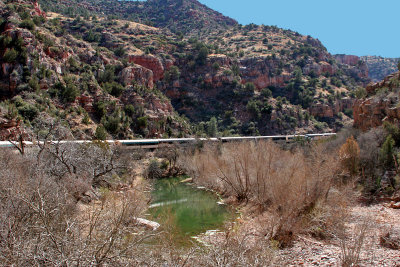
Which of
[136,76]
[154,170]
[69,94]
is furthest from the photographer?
[136,76]

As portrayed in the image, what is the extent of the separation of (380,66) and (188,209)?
447ft

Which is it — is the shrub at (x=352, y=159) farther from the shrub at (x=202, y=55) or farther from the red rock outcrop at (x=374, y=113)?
the shrub at (x=202, y=55)

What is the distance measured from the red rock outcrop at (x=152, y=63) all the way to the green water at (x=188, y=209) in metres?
39.7

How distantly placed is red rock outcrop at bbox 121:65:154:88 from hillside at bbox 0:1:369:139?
0.69 feet

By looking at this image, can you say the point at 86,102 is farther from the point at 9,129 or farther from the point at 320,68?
the point at 320,68

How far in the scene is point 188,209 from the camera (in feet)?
68.7

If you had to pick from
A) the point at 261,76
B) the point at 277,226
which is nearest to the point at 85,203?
the point at 277,226

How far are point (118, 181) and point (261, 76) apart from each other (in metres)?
58.4

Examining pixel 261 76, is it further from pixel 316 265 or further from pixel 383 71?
pixel 383 71

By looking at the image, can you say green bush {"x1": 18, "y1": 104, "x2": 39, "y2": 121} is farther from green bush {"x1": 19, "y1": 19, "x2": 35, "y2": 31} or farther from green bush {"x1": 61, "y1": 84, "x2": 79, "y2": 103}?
green bush {"x1": 19, "y1": 19, "x2": 35, "y2": 31}

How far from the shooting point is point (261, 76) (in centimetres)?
7338

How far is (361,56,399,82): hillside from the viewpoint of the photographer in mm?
118688

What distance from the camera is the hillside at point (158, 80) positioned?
38156mm

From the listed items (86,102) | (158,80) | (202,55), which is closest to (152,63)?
(158,80)
